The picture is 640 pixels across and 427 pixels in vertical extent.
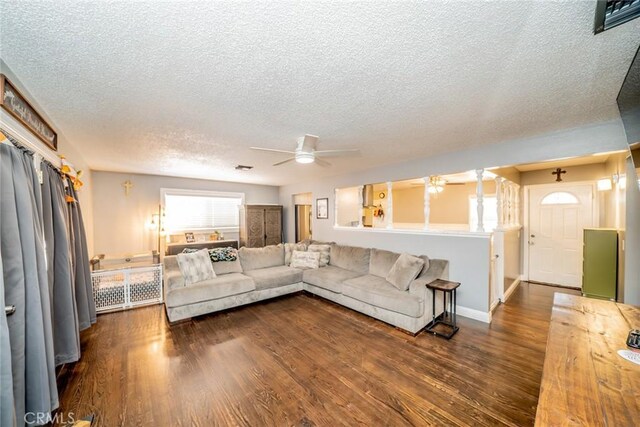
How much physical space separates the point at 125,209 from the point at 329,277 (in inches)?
193

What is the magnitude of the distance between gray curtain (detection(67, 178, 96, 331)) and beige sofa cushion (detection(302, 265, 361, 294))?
3.09 m

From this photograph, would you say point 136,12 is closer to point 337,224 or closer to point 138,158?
point 138,158

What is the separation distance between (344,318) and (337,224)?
2495 millimetres

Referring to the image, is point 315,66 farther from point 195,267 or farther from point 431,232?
point 195,267

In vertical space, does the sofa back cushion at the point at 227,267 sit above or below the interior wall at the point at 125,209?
below

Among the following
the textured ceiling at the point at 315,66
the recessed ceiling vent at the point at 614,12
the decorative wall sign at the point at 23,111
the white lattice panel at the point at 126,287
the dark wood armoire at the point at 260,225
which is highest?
the textured ceiling at the point at 315,66

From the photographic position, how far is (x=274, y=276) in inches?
169

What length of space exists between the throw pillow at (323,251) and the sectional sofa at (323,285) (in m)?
0.09

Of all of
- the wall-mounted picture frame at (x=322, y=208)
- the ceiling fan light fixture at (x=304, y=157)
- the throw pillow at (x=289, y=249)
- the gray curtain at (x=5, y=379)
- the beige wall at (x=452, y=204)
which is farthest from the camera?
the beige wall at (x=452, y=204)

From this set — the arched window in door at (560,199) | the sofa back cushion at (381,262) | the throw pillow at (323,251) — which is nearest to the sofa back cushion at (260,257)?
the throw pillow at (323,251)

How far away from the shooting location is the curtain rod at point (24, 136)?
1.60 meters

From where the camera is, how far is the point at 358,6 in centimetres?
113

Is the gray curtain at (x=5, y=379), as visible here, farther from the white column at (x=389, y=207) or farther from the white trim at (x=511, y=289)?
the white trim at (x=511, y=289)

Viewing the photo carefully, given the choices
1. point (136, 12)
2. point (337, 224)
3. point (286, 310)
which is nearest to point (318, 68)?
point (136, 12)
